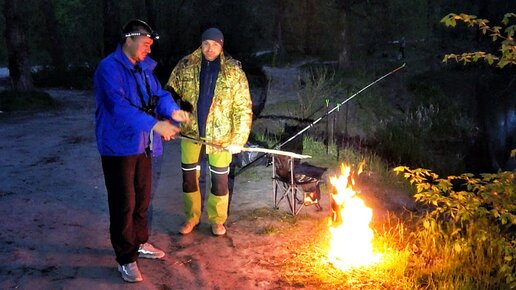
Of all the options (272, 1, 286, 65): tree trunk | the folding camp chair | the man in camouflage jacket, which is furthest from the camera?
(272, 1, 286, 65): tree trunk

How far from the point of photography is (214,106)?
497 cm

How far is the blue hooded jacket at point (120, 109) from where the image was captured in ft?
12.6

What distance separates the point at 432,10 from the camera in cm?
3709

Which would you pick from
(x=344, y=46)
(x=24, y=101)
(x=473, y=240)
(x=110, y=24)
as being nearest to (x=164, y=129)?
(x=473, y=240)

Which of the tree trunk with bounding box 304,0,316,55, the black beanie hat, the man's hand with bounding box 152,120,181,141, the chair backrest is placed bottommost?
the chair backrest

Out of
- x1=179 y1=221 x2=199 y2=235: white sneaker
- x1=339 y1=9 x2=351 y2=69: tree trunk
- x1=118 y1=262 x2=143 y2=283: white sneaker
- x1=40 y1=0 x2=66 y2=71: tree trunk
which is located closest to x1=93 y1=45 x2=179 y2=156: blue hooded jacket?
x1=118 y1=262 x2=143 y2=283: white sneaker

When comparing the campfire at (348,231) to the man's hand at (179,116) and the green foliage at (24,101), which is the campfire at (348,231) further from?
the green foliage at (24,101)

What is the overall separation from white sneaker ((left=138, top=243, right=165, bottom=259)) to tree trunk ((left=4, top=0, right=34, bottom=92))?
12.4 meters

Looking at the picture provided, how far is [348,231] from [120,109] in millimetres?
2390

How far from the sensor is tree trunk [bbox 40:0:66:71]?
22844mm

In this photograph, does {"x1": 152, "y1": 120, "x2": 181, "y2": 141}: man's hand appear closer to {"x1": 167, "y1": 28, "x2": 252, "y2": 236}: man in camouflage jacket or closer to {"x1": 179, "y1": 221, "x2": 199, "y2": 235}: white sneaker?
{"x1": 167, "y1": 28, "x2": 252, "y2": 236}: man in camouflage jacket

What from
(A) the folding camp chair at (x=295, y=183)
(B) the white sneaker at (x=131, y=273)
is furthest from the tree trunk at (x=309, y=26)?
(B) the white sneaker at (x=131, y=273)

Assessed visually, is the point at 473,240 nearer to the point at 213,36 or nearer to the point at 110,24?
the point at 213,36

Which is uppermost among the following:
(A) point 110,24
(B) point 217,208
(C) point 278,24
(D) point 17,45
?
(C) point 278,24
